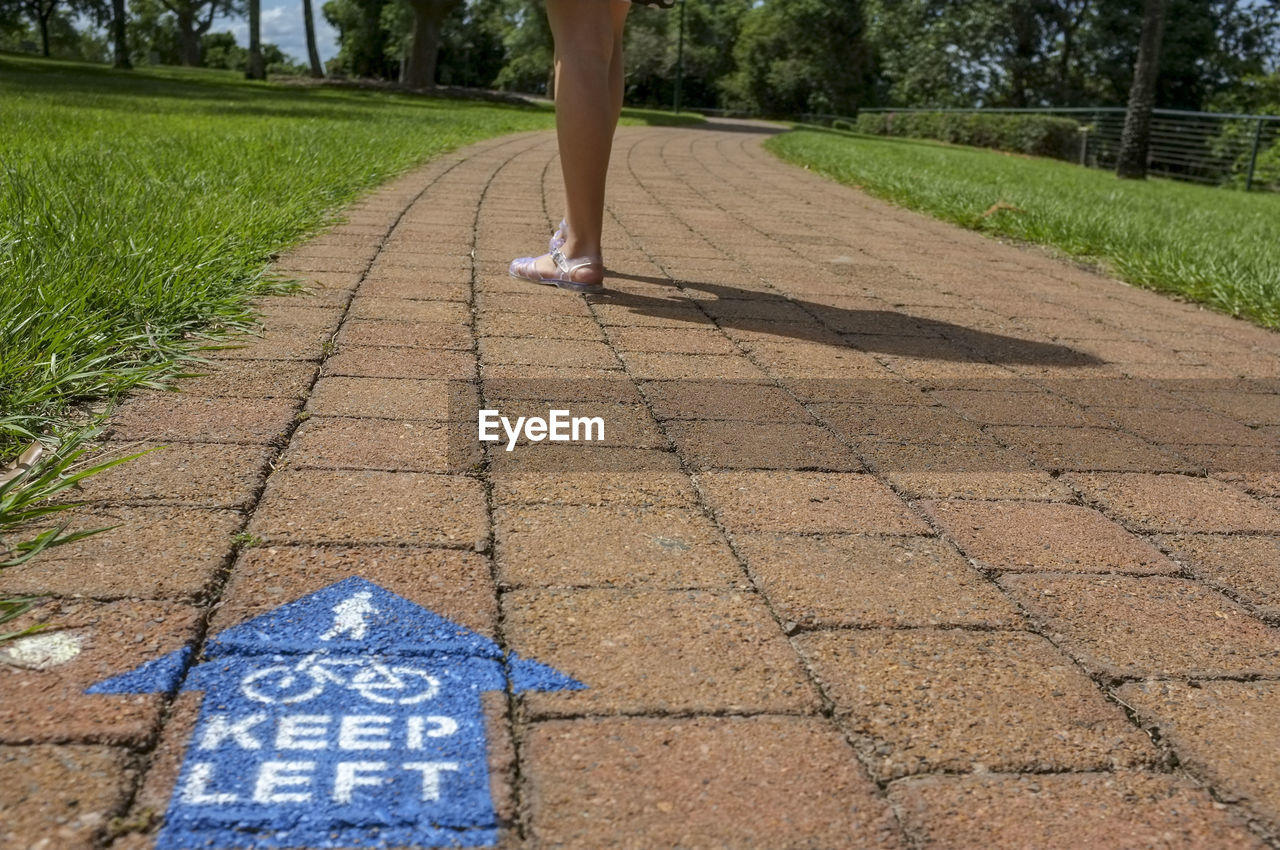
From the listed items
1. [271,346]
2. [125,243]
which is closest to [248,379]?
[271,346]

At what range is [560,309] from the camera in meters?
3.82

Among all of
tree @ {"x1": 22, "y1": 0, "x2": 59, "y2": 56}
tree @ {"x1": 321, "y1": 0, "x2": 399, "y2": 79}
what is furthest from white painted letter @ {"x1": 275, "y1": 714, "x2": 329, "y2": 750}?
tree @ {"x1": 22, "y1": 0, "x2": 59, "y2": 56}

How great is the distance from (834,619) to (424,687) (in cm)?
63

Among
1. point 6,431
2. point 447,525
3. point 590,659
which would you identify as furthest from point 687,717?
point 6,431

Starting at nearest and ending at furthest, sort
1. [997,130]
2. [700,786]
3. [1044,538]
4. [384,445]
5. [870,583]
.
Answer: [700,786]
[870,583]
[1044,538]
[384,445]
[997,130]

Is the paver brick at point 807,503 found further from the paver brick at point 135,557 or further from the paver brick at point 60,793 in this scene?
the paver brick at point 60,793

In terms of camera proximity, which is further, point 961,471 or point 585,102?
point 585,102

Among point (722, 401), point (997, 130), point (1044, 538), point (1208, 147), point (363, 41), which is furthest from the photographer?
point (363, 41)

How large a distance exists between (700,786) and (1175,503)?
154 cm

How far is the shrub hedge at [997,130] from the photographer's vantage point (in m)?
25.1

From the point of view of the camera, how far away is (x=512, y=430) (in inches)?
103

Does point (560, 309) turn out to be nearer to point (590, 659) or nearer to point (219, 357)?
point (219, 357)

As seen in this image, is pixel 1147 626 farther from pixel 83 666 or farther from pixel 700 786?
pixel 83 666

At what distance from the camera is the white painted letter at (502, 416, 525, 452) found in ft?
8.29
